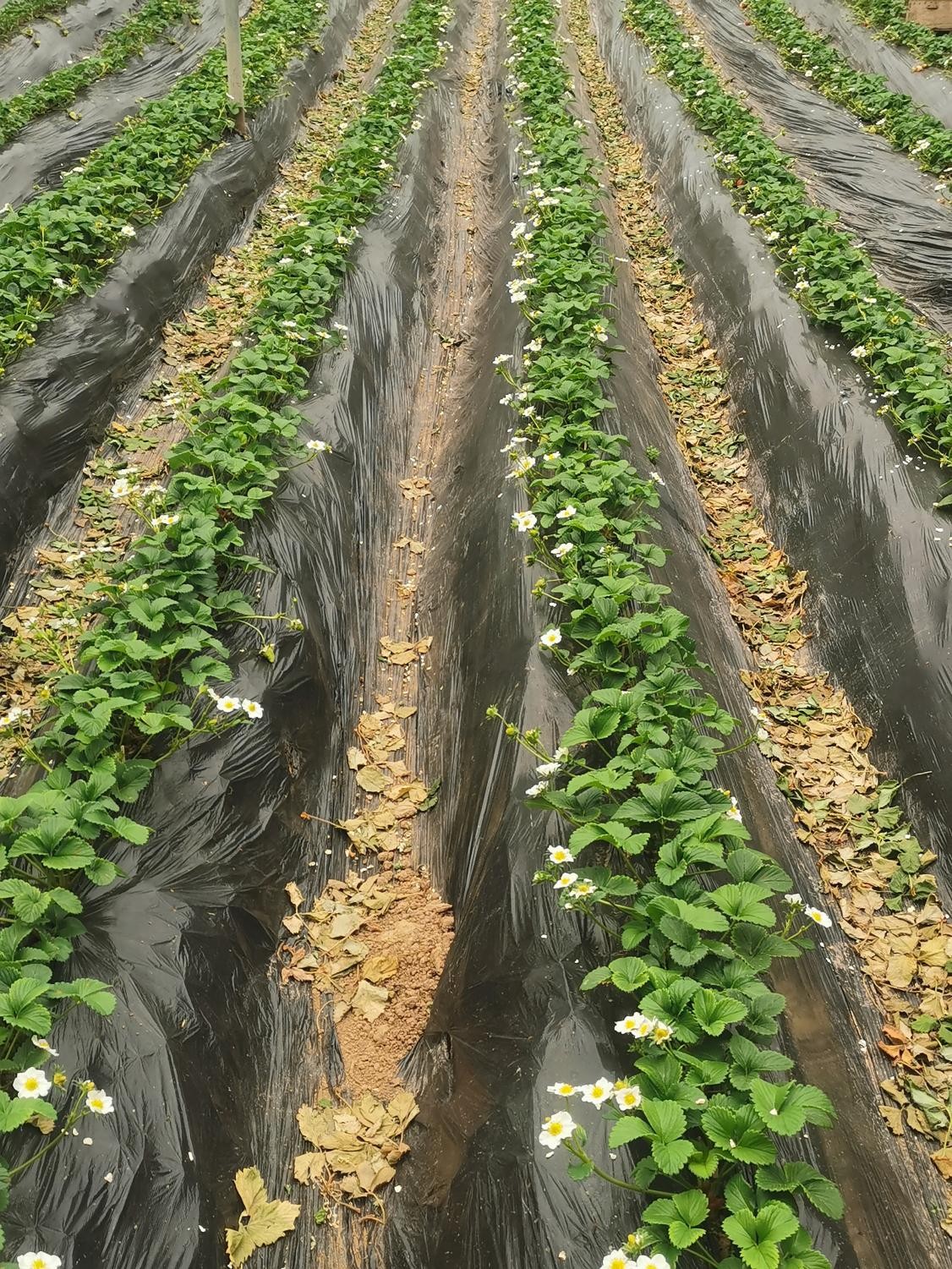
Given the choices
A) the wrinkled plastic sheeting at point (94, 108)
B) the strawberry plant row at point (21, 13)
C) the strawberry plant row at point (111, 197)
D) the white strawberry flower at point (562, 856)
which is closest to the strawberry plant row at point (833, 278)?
the white strawberry flower at point (562, 856)

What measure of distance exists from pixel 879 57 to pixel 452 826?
44.9 feet

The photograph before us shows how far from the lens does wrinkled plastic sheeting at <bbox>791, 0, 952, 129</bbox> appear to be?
34.3ft

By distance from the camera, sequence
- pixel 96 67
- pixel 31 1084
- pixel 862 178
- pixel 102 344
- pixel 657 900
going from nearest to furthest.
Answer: pixel 31 1084 < pixel 657 900 < pixel 102 344 < pixel 862 178 < pixel 96 67

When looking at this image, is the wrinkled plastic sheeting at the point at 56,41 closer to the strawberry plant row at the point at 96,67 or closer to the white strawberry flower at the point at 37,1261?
the strawberry plant row at the point at 96,67

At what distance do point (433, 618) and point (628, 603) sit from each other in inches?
52.2

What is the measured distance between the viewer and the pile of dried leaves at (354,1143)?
261 cm

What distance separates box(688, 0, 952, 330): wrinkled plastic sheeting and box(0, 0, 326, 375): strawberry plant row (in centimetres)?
637

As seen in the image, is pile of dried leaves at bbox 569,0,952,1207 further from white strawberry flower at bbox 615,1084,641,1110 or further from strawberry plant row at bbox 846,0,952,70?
strawberry plant row at bbox 846,0,952,70

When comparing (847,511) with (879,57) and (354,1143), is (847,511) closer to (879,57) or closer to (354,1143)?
(354,1143)

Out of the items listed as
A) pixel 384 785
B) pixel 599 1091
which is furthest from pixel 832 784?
pixel 599 1091

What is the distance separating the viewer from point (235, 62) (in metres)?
8.17

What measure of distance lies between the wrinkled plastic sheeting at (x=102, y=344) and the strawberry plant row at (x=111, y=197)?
0.41ft

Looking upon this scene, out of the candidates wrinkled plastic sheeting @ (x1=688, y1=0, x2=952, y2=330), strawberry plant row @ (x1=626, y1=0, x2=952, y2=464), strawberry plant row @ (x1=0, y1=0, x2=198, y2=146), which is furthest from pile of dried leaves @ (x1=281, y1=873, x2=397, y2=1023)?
strawberry plant row @ (x1=0, y1=0, x2=198, y2=146)

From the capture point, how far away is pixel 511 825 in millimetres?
3088
